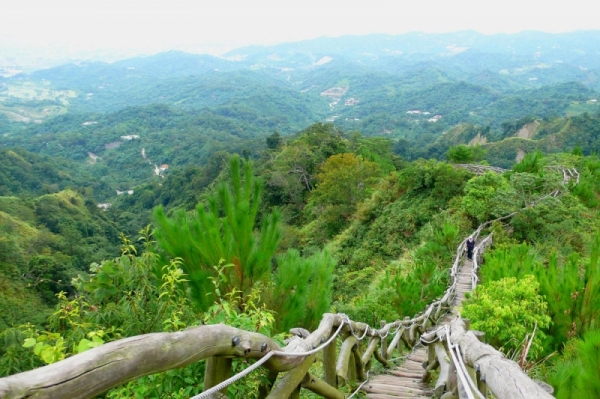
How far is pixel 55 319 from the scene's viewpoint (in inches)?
87.9

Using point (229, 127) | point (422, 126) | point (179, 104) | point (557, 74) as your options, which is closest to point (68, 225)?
point (229, 127)

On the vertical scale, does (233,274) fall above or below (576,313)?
above

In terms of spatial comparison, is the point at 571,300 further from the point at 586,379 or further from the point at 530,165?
the point at 530,165

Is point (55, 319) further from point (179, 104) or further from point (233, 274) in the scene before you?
point (179, 104)

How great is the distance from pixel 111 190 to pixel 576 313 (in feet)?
247

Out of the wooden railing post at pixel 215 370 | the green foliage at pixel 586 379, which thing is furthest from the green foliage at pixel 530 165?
the wooden railing post at pixel 215 370

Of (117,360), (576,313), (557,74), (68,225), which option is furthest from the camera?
(557,74)

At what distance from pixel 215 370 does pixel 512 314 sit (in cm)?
330

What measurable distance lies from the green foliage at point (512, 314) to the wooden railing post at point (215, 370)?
3042mm

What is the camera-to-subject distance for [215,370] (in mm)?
1762

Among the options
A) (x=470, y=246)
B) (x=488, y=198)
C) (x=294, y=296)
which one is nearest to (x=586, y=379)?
(x=294, y=296)

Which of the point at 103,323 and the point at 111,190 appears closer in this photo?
the point at 103,323

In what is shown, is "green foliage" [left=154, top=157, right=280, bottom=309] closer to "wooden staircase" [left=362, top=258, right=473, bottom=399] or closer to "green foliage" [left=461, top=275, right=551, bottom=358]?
"wooden staircase" [left=362, top=258, right=473, bottom=399]

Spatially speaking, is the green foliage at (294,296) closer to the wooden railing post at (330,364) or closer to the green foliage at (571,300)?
the wooden railing post at (330,364)
